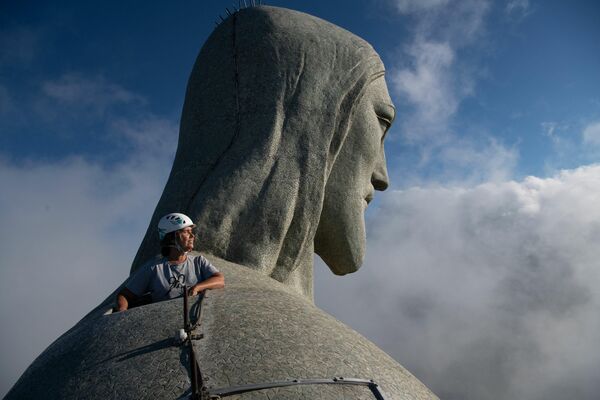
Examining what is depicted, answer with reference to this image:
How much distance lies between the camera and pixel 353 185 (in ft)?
18.1

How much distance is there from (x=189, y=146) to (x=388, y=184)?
1.99m

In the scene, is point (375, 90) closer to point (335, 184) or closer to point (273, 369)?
point (335, 184)

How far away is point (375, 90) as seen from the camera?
577cm

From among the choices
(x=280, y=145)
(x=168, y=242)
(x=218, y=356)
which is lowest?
(x=218, y=356)

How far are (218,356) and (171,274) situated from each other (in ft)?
3.33

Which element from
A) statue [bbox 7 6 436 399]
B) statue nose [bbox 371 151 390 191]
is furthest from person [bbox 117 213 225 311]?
statue nose [bbox 371 151 390 191]

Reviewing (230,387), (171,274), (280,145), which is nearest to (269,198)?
(280,145)

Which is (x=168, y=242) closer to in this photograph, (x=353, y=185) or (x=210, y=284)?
(x=210, y=284)

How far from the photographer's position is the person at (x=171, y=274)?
3.57 metres

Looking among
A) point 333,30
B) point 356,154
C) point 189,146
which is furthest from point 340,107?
point 189,146

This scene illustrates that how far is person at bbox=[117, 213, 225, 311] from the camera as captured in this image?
3568 millimetres

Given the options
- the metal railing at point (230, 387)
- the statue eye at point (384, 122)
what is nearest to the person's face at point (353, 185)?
the statue eye at point (384, 122)

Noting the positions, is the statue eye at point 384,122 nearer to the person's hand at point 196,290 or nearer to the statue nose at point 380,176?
the statue nose at point 380,176

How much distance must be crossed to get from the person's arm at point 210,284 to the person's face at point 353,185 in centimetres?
203
